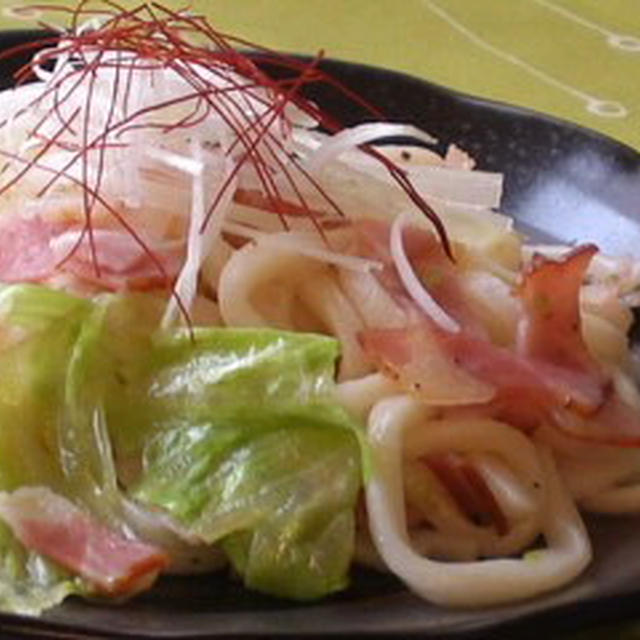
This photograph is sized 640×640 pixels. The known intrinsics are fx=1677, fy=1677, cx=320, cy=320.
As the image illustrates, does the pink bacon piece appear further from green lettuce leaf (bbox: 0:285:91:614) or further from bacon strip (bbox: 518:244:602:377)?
green lettuce leaf (bbox: 0:285:91:614)

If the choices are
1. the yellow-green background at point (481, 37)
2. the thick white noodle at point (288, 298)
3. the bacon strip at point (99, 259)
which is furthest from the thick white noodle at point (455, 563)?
the yellow-green background at point (481, 37)

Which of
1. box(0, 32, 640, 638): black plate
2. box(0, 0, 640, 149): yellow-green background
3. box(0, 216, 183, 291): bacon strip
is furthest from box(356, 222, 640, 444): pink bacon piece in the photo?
box(0, 0, 640, 149): yellow-green background

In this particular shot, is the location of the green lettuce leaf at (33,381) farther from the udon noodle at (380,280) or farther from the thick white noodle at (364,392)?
the thick white noodle at (364,392)

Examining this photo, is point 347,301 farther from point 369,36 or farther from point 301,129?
point 369,36

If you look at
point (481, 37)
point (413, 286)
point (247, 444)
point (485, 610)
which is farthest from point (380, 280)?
point (481, 37)

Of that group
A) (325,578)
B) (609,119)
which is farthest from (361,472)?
(609,119)

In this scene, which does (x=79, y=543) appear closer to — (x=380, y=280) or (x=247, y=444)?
(x=247, y=444)
